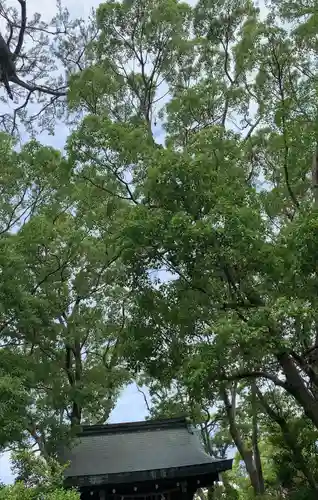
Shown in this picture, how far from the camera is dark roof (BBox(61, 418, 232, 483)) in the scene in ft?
35.5

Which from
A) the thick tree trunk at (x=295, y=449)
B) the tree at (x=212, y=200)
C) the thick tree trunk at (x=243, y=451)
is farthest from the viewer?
the thick tree trunk at (x=243, y=451)

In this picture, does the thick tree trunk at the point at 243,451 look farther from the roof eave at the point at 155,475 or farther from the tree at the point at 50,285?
the tree at the point at 50,285

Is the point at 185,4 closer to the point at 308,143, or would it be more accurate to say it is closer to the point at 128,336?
the point at 308,143

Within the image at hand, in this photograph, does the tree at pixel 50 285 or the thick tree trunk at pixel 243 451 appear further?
the thick tree trunk at pixel 243 451

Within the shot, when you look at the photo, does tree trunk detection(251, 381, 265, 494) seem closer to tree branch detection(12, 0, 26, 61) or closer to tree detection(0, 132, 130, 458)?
tree detection(0, 132, 130, 458)

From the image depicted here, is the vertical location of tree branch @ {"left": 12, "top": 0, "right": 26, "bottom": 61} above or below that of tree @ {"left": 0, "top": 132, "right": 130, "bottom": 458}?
above

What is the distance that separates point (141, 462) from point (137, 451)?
71 cm

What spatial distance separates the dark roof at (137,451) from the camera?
10807mm

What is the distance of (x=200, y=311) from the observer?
8.52m

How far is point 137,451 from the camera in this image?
40.3 ft

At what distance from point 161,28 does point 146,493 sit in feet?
32.9

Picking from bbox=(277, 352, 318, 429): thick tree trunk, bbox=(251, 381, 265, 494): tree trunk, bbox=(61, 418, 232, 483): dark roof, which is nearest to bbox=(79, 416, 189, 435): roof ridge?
bbox=(61, 418, 232, 483): dark roof

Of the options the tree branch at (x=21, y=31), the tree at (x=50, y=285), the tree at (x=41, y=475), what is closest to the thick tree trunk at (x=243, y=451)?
the tree at (x=50, y=285)

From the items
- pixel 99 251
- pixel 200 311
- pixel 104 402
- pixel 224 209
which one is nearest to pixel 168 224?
pixel 224 209
